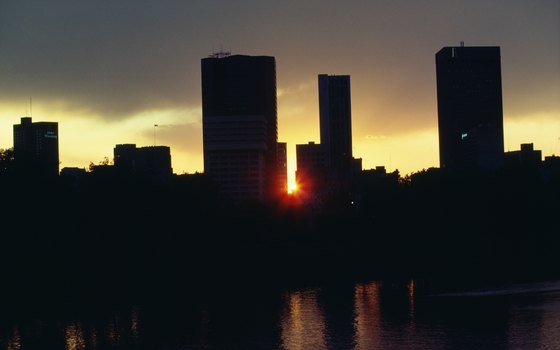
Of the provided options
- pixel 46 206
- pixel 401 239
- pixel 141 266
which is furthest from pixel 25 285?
pixel 401 239

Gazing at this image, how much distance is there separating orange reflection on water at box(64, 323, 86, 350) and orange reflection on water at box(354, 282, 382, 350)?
21.0 meters

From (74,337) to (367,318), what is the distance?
24.6 meters

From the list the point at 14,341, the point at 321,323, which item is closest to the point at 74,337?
the point at 14,341

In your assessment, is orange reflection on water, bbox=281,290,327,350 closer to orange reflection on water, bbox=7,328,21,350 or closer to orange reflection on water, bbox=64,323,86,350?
orange reflection on water, bbox=64,323,86,350

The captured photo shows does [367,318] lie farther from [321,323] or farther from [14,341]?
[14,341]

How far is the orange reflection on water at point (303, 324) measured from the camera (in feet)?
224

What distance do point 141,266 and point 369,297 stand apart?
37.8 metres

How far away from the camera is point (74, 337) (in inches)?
2928

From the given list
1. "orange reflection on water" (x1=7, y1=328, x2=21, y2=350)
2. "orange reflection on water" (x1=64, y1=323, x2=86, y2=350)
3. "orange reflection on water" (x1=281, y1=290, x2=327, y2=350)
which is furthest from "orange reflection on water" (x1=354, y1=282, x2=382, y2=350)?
"orange reflection on water" (x1=7, y1=328, x2=21, y2=350)

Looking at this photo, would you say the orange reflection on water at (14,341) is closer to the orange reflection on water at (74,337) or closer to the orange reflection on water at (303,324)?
the orange reflection on water at (74,337)

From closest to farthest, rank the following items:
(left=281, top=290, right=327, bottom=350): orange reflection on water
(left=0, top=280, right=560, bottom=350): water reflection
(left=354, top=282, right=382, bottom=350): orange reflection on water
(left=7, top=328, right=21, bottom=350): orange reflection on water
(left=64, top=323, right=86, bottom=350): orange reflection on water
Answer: (left=354, top=282, right=382, bottom=350): orange reflection on water
(left=0, top=280, right=560, bottom=350): water reflection
(left=281, top=290, right=327, bottom=350): orange reflection on water
(left=64, top=323, right=86, bottom=350): orange reflection on water
(left=7, top=328, right=21, bottom=350): orange reflection on water

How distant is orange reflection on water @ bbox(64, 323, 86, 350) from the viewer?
7006 centimetres

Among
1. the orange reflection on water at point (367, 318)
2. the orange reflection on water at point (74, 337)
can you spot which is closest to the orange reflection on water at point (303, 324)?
the orange reflection on water at point (367, 318)

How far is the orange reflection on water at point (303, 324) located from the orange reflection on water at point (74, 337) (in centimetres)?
1550
